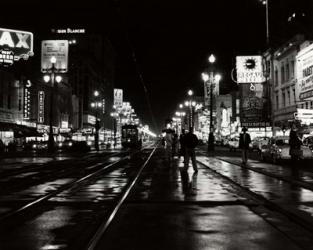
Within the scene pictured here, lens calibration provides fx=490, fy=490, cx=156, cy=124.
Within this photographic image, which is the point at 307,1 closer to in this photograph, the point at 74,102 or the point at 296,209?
the point at 296,209

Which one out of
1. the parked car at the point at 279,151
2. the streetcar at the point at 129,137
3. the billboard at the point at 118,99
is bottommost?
the parked car at the point at 279,151

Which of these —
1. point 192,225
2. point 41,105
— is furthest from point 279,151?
point 41,105

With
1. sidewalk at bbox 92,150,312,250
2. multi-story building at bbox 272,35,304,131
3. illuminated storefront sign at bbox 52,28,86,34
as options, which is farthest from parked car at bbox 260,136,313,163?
illuminated storefront sign at bbox 52,28,86,34

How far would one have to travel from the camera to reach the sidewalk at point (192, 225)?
289 inches

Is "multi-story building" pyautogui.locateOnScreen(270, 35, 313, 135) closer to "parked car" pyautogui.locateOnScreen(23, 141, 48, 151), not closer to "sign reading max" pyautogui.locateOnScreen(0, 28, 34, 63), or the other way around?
"parked car" pyautogui.locateOnScreen(23, 141, 48, 151)

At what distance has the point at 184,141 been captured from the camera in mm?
22312

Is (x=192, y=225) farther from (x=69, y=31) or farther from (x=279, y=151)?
(x=69, y=31)

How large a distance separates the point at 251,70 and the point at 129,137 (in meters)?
24.6

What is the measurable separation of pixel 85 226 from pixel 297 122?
37.9 m

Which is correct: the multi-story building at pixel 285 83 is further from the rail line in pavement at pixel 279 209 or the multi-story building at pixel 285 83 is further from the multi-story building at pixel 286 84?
the rail line in pavement at pixel 279 209

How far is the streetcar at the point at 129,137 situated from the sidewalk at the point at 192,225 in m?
57.9

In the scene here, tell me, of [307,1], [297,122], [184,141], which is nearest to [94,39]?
[307,1]

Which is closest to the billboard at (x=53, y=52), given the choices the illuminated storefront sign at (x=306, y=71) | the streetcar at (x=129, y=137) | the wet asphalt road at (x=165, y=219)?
the streetcar at (x=129, y=137)

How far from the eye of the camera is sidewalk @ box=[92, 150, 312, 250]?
7.33m
